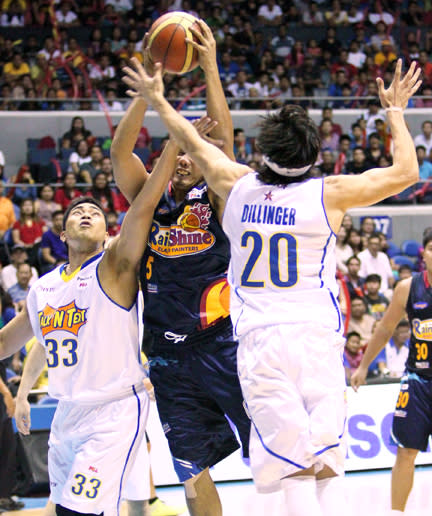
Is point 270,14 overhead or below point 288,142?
overhead

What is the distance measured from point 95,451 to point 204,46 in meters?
2.18

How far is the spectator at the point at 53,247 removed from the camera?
10461 mm

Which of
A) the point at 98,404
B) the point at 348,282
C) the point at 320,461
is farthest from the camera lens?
the point at 348,282

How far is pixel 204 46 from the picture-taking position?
4.15 m

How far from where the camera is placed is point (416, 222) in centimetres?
1469

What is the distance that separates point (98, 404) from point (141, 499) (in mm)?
1518

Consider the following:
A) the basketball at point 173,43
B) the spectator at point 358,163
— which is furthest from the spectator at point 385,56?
the basketball at point 173,43

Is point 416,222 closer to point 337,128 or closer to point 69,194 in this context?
point 337,128

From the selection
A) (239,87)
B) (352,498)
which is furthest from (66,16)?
(352,498)

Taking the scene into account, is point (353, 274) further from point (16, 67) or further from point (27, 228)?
point (16, 67)

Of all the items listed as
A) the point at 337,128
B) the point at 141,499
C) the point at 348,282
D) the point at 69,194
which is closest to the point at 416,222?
the point at 337,128

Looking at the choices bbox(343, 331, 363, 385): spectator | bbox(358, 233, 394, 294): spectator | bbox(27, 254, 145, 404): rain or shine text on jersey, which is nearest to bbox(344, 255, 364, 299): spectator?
bbox(358, 233, 394, 294): spectator

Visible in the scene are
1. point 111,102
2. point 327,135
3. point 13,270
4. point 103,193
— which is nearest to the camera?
point 13,270

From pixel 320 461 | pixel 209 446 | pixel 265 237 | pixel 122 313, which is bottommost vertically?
pixel 209 446
